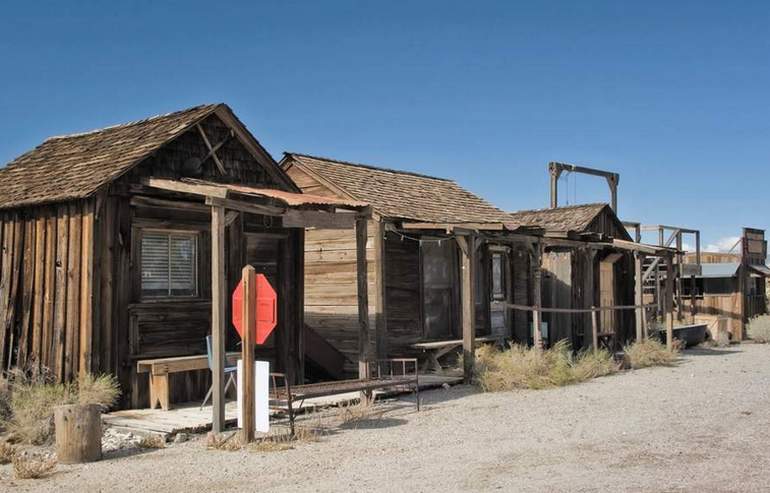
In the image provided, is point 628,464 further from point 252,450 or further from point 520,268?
point 520,268

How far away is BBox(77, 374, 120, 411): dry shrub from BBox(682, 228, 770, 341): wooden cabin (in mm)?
18201

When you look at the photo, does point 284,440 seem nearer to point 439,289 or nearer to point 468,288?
point 468,288

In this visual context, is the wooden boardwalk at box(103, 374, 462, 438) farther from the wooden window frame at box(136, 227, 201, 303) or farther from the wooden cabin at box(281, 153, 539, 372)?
the wooden cabin at box(281, 153, 539, 372)

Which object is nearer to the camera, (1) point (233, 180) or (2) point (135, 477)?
(2) point (135, 477)

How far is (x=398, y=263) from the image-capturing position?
16.0m

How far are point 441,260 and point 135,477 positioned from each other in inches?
409

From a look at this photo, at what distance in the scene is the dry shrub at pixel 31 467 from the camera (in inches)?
289

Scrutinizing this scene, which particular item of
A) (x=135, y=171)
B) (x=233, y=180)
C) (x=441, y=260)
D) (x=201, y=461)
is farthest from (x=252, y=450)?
(x=441, y=260)

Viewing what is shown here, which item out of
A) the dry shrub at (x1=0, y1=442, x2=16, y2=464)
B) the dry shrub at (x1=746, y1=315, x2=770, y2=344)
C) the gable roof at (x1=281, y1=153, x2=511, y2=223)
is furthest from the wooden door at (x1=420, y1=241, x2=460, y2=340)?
the dry shrub at (x1=746, y1=315, x2=770, y2=344)

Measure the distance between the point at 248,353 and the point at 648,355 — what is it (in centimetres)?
1072

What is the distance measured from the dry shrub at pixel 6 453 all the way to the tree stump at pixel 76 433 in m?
0.51

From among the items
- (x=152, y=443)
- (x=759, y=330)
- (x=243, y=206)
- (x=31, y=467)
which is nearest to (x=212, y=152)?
(x=243, y=206)

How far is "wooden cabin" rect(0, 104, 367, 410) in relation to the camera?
1066 cm

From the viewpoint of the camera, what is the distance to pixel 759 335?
24031mm
